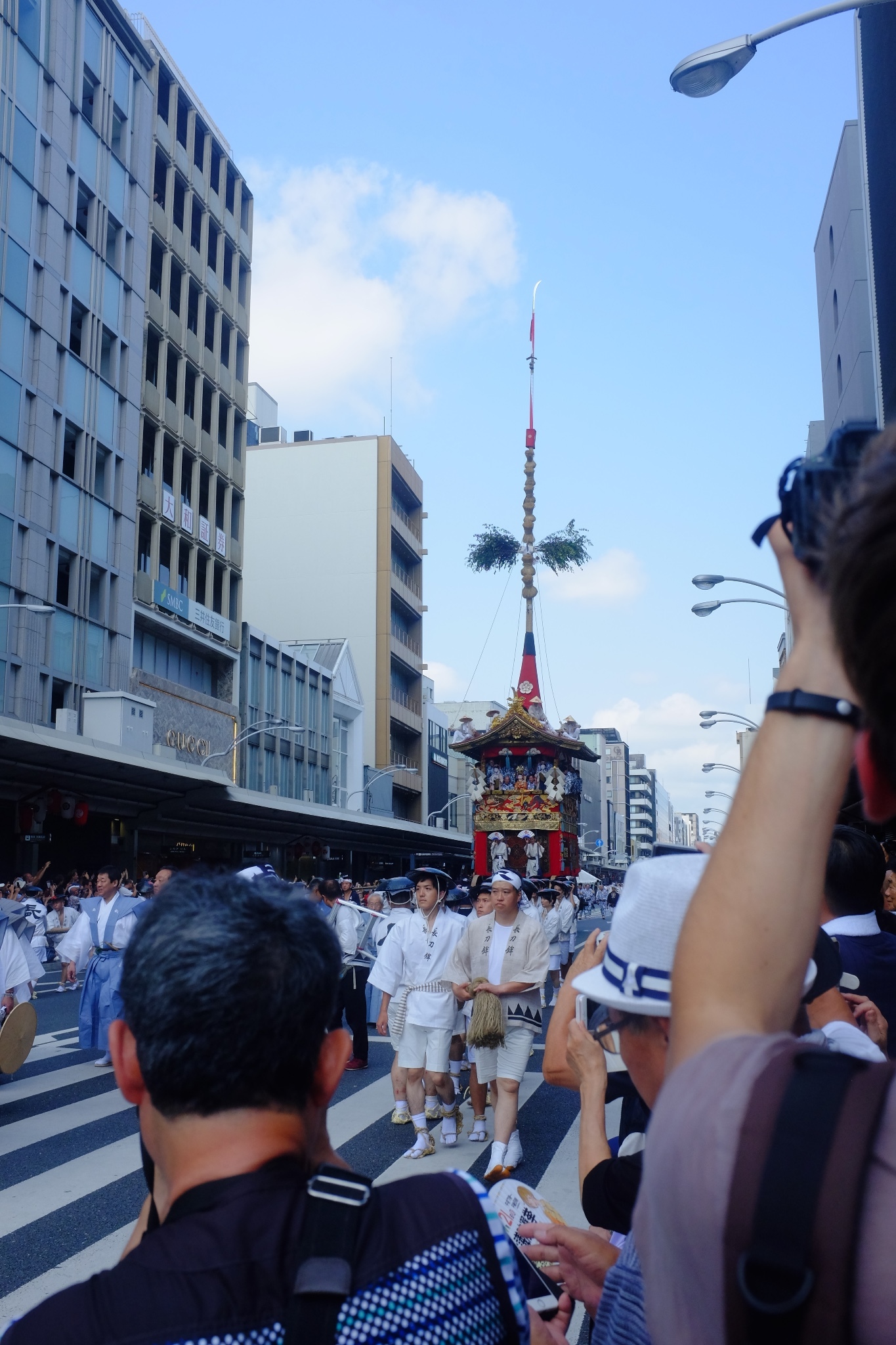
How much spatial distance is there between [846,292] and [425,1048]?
23877mm

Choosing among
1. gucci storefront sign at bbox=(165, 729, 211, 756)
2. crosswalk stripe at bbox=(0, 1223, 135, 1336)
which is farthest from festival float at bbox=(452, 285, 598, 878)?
crosswalk stripe at bbox=(0, 1223, 135, 1336)

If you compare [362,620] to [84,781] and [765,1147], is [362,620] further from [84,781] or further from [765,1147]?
[765,1147]

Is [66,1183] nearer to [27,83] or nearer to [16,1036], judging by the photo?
[16,1036]

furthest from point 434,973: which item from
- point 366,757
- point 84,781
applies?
point 366,757

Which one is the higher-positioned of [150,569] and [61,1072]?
[150,569]

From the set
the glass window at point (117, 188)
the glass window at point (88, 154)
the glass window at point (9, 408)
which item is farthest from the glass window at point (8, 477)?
the glass window at point (117, 188)

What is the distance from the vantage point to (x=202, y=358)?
46406 mm

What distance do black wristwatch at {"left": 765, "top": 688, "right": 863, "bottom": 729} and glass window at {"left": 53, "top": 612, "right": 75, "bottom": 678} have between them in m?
Answer: 35.3

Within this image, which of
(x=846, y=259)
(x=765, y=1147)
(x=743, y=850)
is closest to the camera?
(x=765, y=1147)

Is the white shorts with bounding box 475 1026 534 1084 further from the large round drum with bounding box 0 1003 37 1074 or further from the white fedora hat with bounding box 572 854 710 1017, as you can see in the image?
the white fedora hat with bounding box 572 854 710 1017

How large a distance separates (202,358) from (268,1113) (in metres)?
48.1

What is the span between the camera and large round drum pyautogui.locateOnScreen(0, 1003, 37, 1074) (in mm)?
8016

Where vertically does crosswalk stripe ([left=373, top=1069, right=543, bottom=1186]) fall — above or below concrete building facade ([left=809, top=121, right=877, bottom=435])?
below

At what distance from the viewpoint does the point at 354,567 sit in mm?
66688
